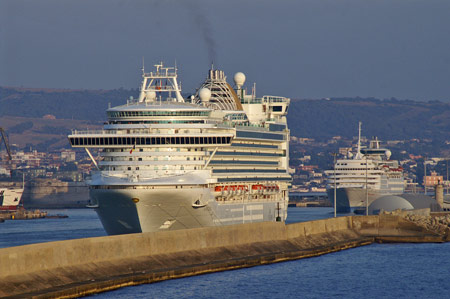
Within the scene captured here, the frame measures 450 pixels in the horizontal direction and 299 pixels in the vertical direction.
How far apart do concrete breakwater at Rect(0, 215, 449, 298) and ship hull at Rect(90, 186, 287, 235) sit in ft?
15.8

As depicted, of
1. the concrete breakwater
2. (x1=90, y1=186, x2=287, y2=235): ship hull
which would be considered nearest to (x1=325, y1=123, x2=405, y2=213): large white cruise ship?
the concrete breakwater

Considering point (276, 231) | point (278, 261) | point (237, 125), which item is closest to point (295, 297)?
point (278, 261)

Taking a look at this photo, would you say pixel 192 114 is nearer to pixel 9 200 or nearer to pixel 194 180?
pixel 194 180

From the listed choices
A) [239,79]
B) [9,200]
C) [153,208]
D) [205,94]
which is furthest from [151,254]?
[9,200]

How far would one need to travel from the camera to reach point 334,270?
5653 cm

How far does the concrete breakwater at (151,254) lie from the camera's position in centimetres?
4109

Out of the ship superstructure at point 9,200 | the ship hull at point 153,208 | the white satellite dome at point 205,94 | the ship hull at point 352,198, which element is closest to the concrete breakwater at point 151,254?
the ship hull at point 153,208

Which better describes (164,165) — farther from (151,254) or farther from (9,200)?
(9,200)

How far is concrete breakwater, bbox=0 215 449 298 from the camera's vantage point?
135 ft

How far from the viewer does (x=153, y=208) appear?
63438mm

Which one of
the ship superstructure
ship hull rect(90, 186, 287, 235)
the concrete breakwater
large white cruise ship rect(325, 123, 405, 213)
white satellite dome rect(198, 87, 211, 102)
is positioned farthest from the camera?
large white cruise ship rect(325, 123, 405, 213)

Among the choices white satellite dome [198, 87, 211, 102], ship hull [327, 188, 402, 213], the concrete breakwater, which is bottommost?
the concrete breakwater

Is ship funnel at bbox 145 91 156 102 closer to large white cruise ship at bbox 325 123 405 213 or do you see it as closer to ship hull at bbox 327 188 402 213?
large white cruise ship at bbox 325 123 405 213

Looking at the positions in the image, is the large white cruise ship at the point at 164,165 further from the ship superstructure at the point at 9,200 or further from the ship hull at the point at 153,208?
the ship superstructure at the point at 9,200
